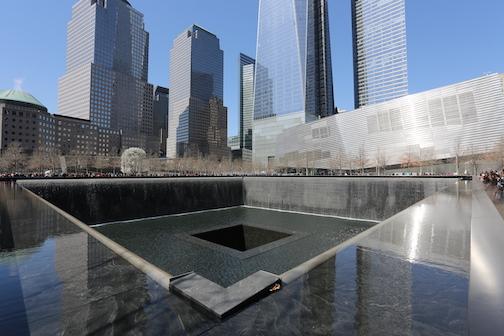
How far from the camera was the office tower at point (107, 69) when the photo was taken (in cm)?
10962

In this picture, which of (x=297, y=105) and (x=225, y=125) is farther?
(x=225, y=125)

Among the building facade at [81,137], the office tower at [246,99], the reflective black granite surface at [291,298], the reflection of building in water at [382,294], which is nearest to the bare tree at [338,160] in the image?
the reflection of building in water at [382,294]

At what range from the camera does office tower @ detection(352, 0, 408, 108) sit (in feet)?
340

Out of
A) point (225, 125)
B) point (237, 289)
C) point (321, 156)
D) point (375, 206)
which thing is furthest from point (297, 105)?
point (237, 289)

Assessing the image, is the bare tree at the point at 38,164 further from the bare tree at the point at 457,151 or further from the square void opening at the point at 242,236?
the bare tree at the point at 457,151

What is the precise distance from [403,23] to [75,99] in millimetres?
130554

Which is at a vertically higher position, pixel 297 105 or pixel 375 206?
pixel 297 105

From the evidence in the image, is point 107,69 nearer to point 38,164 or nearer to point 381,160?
point 38,164

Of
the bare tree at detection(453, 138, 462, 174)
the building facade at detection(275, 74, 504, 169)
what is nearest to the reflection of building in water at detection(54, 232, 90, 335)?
the bare tree at detection(453, 138, 462, 174)

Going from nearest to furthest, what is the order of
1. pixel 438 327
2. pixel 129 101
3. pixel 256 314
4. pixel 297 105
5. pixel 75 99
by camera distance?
pixel 438 327 < pixel 256 314 < pixel 297 105 < pixel 75 99 < pixel 129 101

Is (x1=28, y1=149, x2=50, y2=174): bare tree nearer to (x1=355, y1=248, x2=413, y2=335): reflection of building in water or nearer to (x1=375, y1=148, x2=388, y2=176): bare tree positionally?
(x1=355, y1=248, x2=413, y2=335): reflection of building in water

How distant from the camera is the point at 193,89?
14100cm

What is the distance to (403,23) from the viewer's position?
103 metres

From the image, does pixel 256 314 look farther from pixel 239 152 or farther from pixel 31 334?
pixel 239 152
